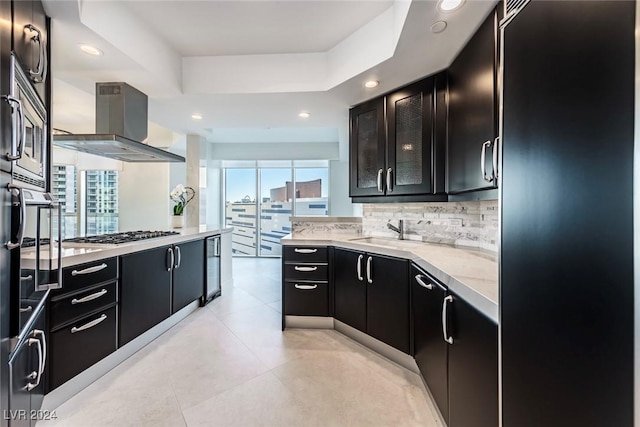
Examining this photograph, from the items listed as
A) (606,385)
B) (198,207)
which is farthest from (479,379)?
(198,207)

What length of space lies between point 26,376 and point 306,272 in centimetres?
190

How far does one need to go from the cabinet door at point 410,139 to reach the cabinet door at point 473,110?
0.20m

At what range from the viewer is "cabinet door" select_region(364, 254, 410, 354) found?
2.02 metres

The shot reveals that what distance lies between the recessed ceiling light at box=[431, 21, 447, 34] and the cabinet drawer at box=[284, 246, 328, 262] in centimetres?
186

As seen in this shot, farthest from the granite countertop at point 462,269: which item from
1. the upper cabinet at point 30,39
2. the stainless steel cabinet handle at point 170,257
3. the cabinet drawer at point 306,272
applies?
the upper cabinet at point 30,39

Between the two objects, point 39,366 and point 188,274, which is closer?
point 39,366

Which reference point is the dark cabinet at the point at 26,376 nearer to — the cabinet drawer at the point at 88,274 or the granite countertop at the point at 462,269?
the cabinet drawer at the point at 88,274

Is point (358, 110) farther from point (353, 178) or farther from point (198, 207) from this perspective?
point (198, 207)

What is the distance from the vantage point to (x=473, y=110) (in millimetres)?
1730

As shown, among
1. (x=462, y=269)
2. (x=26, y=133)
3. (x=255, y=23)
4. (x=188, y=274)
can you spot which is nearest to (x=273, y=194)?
(x=188, y=274)

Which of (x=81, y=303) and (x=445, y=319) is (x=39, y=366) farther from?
(x=445, y=319)

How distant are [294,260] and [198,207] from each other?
8.26 feet

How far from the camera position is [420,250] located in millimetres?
2047

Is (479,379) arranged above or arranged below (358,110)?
below
